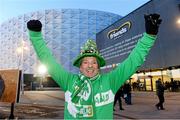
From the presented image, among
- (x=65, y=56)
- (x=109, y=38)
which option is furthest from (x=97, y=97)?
(x=65, y=56)

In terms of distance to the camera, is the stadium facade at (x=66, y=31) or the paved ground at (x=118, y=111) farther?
the stadium facade at (x=66, y=31)

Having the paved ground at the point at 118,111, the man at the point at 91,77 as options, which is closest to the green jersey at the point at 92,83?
the man at the point at 91,77

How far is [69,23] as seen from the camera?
84750 millimetres

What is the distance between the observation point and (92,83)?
8.42ft

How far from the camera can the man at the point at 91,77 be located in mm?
2496

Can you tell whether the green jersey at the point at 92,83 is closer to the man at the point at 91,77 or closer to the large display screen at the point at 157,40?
the man at the point at 91,77

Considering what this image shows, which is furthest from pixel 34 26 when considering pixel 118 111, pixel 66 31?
pixel 66 31

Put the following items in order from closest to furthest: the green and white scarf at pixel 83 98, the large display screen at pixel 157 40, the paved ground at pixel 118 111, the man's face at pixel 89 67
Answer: the green and white scarf at pixel 83 98 < the man's face at pixel 89 67 < the paved ground at pixel 118 111 < the large display screen at pixel 157 40

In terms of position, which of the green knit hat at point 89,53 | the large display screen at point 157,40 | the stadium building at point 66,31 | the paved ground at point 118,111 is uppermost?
the stadium building at point 66,31

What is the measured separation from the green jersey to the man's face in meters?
0.04

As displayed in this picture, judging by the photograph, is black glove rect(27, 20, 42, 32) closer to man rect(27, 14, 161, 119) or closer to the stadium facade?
man rect(27, 14, 161, 119)

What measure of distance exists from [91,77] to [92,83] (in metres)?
0.06

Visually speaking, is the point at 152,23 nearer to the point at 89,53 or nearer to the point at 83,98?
the point at 89,53

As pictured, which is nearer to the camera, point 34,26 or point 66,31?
point 34,26
